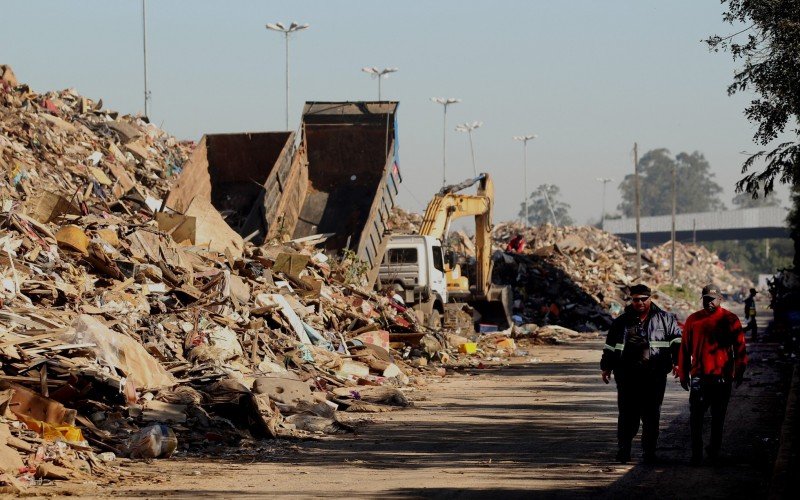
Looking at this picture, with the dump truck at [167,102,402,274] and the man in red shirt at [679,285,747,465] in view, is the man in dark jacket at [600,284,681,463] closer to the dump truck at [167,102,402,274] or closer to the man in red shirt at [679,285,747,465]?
the man in red shirt at [679,285,747,465]

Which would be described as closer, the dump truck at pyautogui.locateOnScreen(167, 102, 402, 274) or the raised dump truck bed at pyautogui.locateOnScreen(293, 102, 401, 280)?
the dump truck at pyautogui.locateOnScreen(167, 102, 402, 274)

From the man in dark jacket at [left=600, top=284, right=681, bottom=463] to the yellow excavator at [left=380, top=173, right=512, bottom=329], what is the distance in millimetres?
14706

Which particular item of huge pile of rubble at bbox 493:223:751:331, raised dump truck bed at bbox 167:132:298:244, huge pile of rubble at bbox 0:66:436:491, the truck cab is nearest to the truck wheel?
the truck cab

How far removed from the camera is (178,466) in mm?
10406

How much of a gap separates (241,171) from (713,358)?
48.4ft

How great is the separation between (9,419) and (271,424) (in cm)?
300

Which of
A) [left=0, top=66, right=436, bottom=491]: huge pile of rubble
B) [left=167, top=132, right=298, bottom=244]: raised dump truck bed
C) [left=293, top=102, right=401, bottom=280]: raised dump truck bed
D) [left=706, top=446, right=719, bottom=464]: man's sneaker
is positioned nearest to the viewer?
[left=706, top=446, right=719, bottom=464]: man's sneaker

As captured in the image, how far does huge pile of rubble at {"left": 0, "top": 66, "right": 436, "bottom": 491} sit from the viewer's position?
10.9m

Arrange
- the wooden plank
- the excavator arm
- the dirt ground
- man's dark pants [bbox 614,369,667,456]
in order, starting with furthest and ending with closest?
1. the excavator arm
2. the wooden plank
3. man's dark pants [bbox 614,369,667,456]
4. the dirt ground

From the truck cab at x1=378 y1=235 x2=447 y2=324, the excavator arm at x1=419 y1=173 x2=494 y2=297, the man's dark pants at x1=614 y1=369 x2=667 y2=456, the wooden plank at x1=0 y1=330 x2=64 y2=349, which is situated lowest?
the man's dark pants at x1=614 y1=369 x2=667 y2=456

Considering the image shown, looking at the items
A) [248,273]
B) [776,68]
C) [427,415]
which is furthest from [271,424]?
[776,68]

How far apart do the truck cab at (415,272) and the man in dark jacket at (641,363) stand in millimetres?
14678

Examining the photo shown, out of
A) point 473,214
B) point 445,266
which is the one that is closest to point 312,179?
point 445,266

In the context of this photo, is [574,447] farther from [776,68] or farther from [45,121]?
[45,121]
